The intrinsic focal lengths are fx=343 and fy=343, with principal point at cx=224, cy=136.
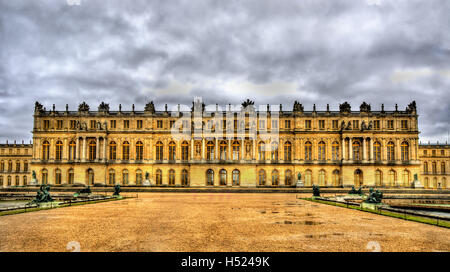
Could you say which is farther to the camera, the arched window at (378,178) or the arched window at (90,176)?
the arched window at (90,176)

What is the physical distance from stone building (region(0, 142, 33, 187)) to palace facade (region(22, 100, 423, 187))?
27202mm

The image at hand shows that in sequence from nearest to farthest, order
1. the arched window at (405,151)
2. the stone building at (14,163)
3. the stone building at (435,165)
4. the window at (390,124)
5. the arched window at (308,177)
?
the arched window at (405,151), the arched window at (308,177), the window at (390,124), the stone building at (435,165), the stone building at (14,163)

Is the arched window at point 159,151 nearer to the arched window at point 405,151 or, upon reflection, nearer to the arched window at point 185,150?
the arched window at point 185,150

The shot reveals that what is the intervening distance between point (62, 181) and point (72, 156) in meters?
4.29

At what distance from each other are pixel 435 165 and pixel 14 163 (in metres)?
92.3

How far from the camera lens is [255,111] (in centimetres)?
5503

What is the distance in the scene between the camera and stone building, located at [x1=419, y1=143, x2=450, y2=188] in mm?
70000

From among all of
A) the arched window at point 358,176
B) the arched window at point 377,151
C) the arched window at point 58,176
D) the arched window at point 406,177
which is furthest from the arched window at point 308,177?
the arched window at point 58,176

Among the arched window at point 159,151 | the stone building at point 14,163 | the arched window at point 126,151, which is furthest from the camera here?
the stone building at point 14,163

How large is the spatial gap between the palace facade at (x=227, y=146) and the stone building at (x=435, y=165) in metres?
19.4

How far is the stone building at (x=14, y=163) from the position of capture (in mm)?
78312

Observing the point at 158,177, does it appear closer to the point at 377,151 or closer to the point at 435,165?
the point at 377,151

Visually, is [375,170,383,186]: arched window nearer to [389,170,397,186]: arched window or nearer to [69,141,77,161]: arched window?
[389,170,397,186]: arched window
